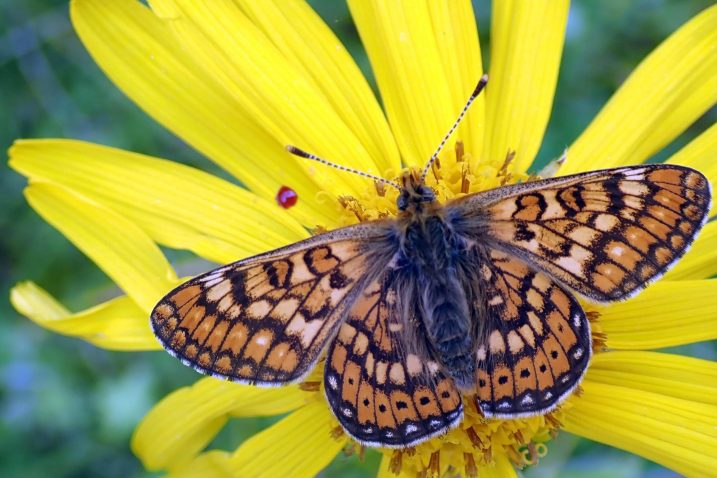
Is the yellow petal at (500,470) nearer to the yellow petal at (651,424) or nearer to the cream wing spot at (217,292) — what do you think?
the yellow petal at (651,424)

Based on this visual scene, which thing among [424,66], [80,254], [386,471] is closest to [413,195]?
[424,66]

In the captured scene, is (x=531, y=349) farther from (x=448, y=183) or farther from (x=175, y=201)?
(x=175, y=201)

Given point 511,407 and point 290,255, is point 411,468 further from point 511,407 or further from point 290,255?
point 290,255

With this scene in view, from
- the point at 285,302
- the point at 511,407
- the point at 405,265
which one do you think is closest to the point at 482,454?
the point at 511,407

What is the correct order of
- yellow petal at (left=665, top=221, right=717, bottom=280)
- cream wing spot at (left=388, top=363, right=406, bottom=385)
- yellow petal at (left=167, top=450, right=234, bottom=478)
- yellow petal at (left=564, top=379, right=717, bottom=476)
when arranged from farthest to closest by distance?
yellow petal at (left=167, top=450, right=234, bottom=478) → yellow petal at (left=665, top=221, right=717, bottom=280) → yellow petal at (left=564, top=379, right=717, bottom=476) → cream wing spot at (left=388, top=363, right=406, bottom=385)

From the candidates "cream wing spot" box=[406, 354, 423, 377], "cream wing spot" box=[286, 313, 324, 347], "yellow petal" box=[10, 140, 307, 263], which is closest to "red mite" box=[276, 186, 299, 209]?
"yellow petal" box=[10, 140, 307, 263]

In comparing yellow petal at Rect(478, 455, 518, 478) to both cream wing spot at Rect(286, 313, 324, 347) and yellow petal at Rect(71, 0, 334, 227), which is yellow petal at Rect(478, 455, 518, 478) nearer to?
cream wing spot at Rect(286, 313, 324, 347)

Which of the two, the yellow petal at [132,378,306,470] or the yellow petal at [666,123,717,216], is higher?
the yellow petal at [666,123,717,216]
